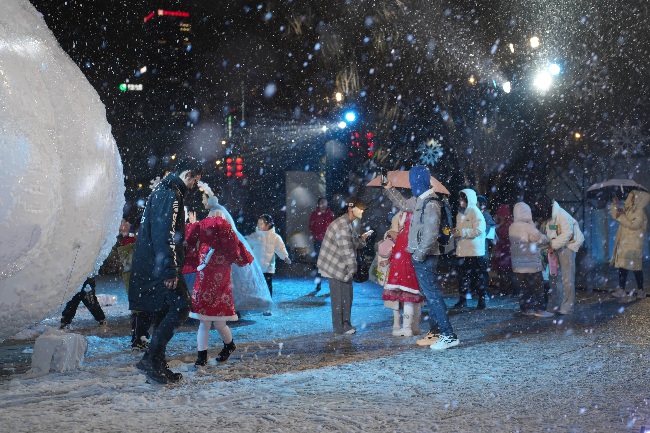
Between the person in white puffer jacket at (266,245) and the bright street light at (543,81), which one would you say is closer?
the person in white puffer jacket at (266,245)

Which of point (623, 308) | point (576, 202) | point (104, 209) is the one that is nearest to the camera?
point (104, 209)

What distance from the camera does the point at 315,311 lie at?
1184 centimetres

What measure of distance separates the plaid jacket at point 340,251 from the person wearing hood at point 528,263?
108 inches

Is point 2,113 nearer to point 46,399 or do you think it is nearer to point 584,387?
point 46,399

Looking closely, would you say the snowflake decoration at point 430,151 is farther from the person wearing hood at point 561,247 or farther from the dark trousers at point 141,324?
the dark trousers at point 141,324

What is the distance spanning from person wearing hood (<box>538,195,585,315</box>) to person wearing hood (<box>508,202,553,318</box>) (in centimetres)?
32

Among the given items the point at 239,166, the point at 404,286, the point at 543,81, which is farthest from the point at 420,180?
the point at 239,166

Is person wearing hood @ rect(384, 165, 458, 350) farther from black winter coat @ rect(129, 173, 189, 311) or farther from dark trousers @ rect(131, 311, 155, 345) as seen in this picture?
dark trousers @ rect(131, 311, 155, 345)

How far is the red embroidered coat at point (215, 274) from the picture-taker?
23.7 feet

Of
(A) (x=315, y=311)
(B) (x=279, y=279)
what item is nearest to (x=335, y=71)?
(B) (x=279, y=279)

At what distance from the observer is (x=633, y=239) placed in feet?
42.5

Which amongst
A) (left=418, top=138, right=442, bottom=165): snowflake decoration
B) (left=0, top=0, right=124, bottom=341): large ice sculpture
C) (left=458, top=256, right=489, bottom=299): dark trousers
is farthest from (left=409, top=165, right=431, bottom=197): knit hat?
(left=418, top=138, right=442, bottom=165): snowflake decoration

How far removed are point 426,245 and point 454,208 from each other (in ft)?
47.8

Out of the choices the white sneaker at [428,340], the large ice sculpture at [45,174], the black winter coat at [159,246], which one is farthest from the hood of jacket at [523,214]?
the large ice sculpture at [45,174]
